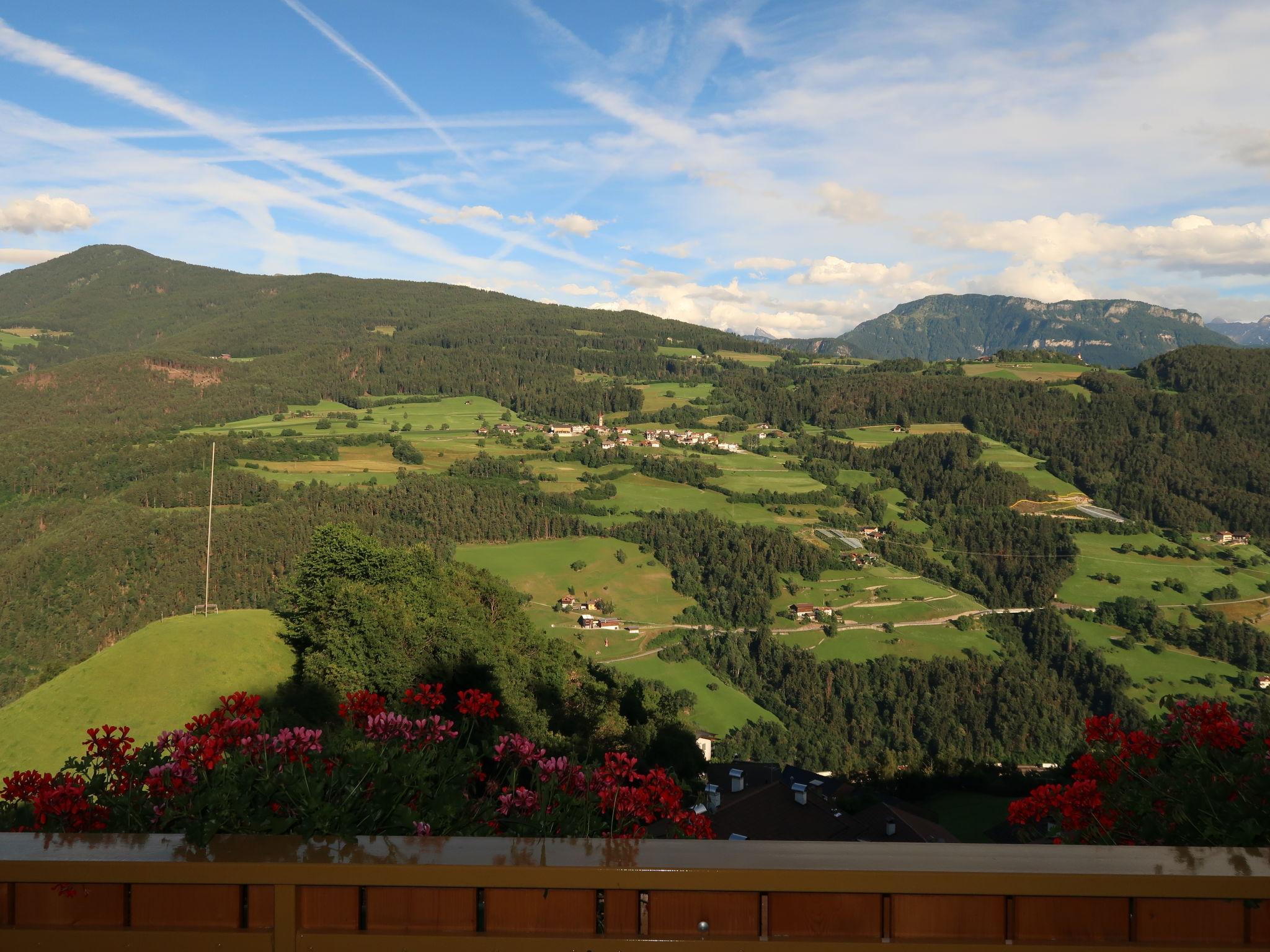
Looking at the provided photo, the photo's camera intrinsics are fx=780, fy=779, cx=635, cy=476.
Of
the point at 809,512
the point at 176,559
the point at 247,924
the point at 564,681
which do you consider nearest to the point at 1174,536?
the point at 809,512

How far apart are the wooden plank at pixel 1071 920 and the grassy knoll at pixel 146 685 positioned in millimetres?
25498

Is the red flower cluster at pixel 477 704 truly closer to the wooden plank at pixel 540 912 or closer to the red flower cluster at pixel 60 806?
the red flower cluster at pixel 60 806

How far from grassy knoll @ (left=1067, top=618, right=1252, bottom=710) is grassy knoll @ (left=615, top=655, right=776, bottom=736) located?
36227 millimetres

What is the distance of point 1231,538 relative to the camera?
109 metres

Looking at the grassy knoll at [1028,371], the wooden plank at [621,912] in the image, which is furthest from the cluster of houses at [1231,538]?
the wooden plank at [621,912]

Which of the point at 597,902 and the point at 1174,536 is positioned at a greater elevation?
the point at 597,902

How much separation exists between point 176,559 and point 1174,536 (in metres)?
119

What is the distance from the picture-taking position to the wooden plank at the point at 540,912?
2303mm

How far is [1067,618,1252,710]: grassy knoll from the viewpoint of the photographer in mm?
69688

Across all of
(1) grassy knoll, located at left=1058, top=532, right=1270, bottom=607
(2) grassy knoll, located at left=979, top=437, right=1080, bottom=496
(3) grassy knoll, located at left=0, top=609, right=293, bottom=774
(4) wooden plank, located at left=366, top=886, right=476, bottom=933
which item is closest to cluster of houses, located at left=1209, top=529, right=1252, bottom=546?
(1) grassy knoll, located at left=1058, top=532, right=1270, bottom=607

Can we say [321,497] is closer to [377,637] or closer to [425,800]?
[377,637]

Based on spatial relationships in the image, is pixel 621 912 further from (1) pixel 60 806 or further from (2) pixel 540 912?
(1) pixel 60 806

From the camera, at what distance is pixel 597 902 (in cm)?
232

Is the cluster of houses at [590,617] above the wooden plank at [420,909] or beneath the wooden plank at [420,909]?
beneath
